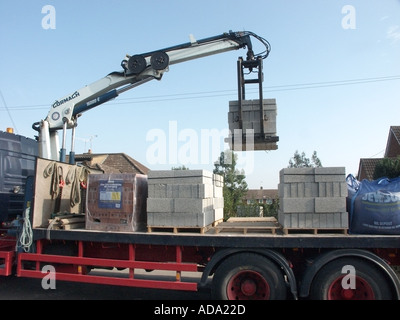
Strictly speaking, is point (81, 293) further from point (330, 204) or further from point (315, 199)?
point (330, 204)

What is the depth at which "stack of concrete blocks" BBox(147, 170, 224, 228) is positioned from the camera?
5.07 m

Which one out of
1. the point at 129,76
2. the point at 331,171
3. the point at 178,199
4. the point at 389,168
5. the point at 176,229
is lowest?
the point at 176,229

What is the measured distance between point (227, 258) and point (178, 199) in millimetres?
1127

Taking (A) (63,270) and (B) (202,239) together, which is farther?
(A) (63,270)

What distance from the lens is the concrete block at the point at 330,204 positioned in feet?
15.6

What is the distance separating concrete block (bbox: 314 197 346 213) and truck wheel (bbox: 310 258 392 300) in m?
0.69

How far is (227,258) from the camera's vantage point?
492cm

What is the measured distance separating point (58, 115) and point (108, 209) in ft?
11.5

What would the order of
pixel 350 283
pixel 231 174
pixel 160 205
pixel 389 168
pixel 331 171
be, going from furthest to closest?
pixel 231 174 → pixel 389 168 → pixel 160 205 → pixel 331 171 → pixel 350 283

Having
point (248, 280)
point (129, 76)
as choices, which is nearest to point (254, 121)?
point (248, 280)
